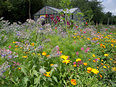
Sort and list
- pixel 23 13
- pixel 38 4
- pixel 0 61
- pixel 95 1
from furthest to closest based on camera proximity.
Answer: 1. pixel 95 1
2. pixel 38 4
3. pixel 23 13
4. pixel 0 61

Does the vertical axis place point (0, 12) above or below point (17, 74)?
above

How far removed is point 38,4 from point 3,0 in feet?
22.3

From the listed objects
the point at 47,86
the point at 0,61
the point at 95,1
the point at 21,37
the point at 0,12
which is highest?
the point at 95,1

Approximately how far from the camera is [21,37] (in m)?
3.45

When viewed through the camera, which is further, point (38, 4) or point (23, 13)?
point (38, 4)

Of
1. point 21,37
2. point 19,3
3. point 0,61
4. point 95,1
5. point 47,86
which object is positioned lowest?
point 47,86

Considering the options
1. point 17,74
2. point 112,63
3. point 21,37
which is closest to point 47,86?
point 17,74

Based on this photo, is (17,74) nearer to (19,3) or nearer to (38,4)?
(19,3)

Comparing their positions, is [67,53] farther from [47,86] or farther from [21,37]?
[21,37]

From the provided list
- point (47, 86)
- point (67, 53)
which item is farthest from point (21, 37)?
point (47, 86)

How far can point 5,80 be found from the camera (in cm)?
164

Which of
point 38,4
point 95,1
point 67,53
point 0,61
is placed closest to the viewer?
point 0,61

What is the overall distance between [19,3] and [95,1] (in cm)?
2329

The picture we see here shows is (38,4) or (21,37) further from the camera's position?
(38,4)
